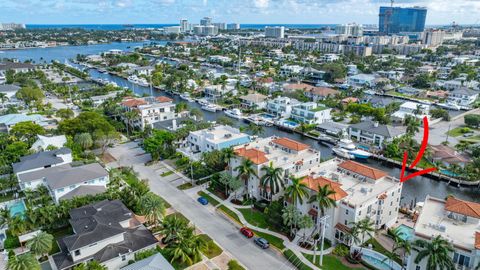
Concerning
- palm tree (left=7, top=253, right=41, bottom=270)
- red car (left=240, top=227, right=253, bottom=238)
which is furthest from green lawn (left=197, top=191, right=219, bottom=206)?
palm tree (left=7, top=253, right=41, bottom=270)

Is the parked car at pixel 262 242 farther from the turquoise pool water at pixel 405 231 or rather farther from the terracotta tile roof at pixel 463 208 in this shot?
the terracotta tile roof at pixel 463 208

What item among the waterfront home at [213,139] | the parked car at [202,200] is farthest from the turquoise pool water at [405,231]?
the waterfront home at [213,139]

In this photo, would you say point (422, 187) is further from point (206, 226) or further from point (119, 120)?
point (119, 120)

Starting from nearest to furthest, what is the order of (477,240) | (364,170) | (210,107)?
(477,240), (364,170), (210,107)

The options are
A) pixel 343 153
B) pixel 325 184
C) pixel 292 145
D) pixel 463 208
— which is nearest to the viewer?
pixel 463 208

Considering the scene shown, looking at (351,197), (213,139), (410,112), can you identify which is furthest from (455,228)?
(410,112)

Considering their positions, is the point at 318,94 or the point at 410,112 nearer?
the point at 410,112

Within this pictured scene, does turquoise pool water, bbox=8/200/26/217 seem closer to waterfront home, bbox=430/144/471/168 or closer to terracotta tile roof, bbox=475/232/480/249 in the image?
terracotta tile roof, bbox=475/232/480/249

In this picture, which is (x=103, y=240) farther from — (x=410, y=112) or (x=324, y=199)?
(x=410, y=112)
